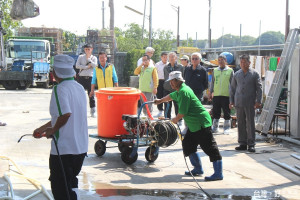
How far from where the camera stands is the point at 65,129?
491 cm

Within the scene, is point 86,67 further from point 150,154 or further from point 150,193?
point 150,193

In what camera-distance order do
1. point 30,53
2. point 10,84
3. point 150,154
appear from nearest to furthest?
point 150,154 → point 10,84 → point 30,53

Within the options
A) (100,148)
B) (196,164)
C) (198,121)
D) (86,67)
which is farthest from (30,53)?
(198,121)

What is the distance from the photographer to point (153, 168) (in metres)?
8.10

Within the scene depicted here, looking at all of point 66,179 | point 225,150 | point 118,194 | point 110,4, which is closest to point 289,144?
point 225,150

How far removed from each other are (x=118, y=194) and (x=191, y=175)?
1.43 meters

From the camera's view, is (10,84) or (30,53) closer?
(10,84)

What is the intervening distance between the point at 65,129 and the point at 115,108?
142 inches

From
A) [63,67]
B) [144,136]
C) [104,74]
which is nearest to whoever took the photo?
[63,67]

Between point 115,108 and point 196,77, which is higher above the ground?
point 196,77

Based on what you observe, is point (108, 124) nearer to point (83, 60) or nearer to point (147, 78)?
point (147, 78)

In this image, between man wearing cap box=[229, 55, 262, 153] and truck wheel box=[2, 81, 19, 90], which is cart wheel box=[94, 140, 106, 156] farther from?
truck wheel box=[2, 81, 19, 90]

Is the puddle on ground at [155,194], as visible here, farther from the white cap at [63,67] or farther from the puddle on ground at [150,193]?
the white cap at [63,67]

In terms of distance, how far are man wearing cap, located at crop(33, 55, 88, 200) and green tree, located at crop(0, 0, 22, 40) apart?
2715 cm
